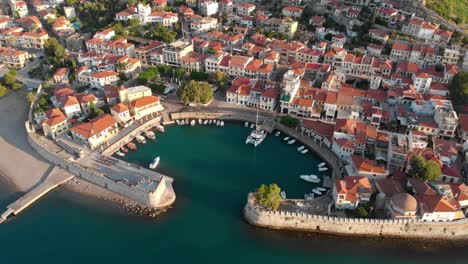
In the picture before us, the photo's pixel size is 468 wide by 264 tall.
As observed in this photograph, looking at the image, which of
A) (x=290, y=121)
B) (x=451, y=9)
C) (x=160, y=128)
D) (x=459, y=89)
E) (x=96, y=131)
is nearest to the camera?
(x=96, y=131)

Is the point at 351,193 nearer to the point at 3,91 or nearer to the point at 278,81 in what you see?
the point at 278,81

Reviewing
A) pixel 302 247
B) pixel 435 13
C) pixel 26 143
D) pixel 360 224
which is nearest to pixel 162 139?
pixel 26 143

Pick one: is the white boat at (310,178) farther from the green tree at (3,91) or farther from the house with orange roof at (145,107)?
the green tree at (3,91)

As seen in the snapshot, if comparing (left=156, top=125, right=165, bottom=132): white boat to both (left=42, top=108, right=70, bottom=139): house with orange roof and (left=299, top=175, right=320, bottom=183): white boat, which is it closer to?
(left=42, top=108, right=70, bottom=139): house with orange roof

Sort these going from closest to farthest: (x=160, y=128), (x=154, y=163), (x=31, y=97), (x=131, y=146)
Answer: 1. (x=154, y=163)
2. (x=131, y=146)
3. (x=160, y=128)
4. (x=31, y=97)

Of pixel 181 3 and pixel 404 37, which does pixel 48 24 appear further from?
pixel 404 37

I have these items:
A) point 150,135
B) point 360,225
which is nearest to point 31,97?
point 150,135
